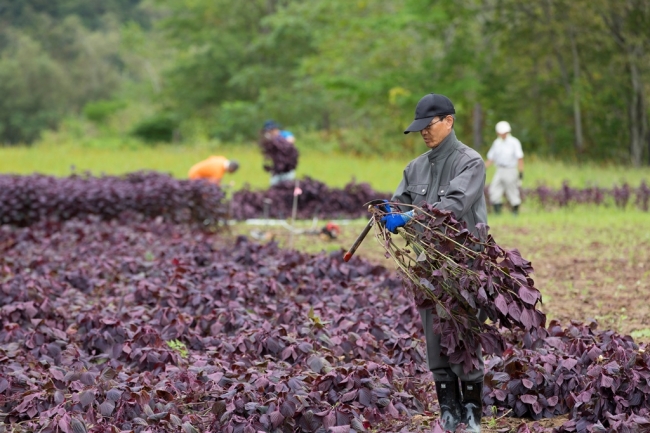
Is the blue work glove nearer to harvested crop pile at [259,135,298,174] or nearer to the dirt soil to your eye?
the dirt soil

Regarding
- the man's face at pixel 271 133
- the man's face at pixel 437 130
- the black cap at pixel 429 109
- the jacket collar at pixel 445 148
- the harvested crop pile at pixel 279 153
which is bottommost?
the harvested crop pile at pixel 279 153

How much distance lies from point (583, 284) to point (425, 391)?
4.16 meters

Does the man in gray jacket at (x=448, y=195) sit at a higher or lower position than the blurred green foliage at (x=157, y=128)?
higher

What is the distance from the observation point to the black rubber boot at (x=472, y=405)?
14.4ft

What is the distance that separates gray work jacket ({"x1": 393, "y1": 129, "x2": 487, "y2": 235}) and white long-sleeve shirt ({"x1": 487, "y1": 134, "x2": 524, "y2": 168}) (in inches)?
401

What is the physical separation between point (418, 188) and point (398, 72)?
23964mm

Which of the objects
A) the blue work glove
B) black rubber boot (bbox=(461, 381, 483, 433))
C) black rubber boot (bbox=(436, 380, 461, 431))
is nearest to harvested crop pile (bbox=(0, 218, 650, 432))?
black rubber boot (bbox=(436, 380, 461, 431))

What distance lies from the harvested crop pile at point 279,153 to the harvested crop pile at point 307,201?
686 mm

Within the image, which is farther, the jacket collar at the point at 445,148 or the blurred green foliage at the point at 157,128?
the blurred green foliage at the point at 157,128

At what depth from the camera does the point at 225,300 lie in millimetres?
7184

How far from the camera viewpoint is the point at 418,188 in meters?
4.62

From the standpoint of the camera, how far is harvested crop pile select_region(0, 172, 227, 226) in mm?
12422

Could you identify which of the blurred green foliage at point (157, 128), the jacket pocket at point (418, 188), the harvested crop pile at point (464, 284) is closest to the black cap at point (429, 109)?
the jacket pocket at point (418, 188)

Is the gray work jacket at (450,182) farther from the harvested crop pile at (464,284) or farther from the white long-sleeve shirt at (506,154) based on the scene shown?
the white long-sleeve shirt at (506,154)
